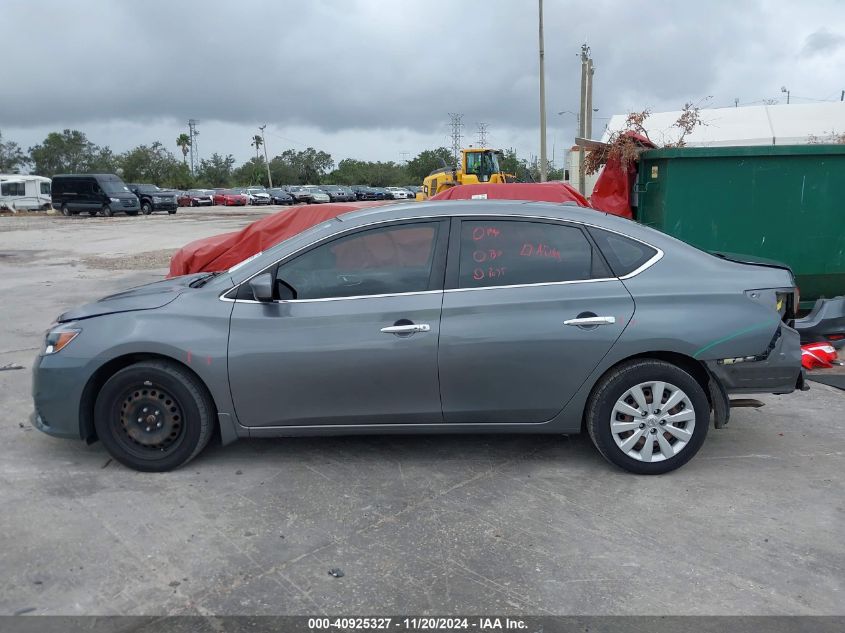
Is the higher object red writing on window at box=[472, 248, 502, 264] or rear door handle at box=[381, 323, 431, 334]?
Result: red writing on window at box=[472, 248, 502, 264]

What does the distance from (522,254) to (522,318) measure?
412 millimetres

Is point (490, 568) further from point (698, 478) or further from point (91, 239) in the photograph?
point (91, 239)

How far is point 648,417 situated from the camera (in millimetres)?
4320

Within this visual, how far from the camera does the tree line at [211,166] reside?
281 ft

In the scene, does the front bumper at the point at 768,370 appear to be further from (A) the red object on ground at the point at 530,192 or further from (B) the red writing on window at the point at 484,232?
(A) the red object on ground at the point at 530,192

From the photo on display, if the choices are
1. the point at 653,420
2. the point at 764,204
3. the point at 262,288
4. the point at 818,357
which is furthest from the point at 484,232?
the point at 764,204

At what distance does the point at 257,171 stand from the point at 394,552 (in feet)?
355

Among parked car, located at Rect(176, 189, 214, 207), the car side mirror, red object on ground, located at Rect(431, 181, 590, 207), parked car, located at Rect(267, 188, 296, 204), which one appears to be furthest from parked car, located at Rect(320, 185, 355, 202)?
Result: the car side mirror

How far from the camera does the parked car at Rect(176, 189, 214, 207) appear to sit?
180 ft

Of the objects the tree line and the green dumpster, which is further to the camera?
the tree line

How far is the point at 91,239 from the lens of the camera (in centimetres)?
2228

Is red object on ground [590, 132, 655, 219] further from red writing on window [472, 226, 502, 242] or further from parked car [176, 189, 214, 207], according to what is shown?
parked car [176, 189, 214, 207]

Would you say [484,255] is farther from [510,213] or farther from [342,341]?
[342,341]

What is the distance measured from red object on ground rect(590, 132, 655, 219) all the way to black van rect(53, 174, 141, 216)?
33.2 metres
